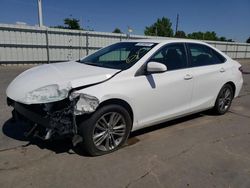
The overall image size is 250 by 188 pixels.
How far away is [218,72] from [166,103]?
165cm

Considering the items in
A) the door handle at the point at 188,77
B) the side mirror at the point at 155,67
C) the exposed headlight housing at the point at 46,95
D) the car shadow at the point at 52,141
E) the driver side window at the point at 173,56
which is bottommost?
the car shadow at the point at 52,141

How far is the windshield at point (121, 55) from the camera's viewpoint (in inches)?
138

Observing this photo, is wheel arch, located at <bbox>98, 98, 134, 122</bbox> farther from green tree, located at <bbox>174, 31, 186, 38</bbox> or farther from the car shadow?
green tree, located at <bbox>174, 31, 186, 38</bbox>

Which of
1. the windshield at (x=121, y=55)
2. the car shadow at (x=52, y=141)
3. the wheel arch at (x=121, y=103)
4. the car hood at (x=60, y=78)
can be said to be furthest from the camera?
the windshield at (x=121, y=55)

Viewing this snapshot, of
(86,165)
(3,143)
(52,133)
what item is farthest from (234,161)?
(3,143)

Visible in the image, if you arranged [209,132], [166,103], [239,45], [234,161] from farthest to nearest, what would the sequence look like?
[239,45], [209,132], [166,103], [234,161]

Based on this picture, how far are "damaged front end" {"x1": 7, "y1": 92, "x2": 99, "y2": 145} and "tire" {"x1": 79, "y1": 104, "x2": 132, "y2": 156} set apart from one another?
13 centimetres

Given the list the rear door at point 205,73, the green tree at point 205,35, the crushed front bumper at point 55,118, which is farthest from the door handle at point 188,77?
the green tree at point 205,35

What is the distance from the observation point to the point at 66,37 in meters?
14.0

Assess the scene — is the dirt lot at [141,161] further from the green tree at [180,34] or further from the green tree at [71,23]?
the green tree at [180,34]

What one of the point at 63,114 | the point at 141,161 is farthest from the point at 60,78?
the point at 141,161

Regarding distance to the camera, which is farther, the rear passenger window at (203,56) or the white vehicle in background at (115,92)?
the rear passenger window at (203,56)

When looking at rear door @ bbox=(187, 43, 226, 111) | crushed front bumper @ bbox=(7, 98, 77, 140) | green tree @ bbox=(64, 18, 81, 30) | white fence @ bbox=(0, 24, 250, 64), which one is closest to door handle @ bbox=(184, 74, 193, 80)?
rear door @ bbox=(187, 43, 226, 111)

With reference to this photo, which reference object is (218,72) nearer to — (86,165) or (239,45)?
(86,165)
